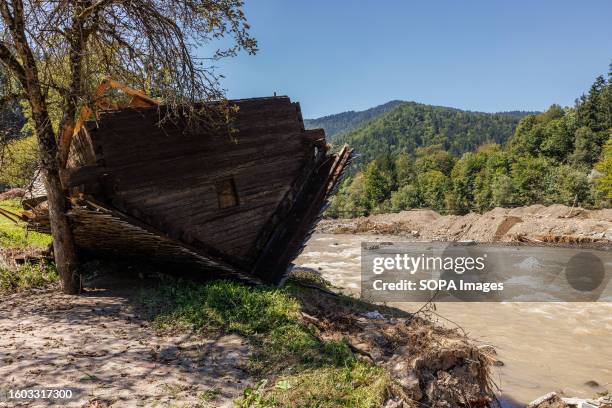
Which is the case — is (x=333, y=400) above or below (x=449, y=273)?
above

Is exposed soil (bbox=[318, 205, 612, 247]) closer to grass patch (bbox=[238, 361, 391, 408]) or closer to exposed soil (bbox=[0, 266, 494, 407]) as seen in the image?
exposed soil (bbox=[0, 266, 494, 407])

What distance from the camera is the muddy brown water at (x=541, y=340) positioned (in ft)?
26.8

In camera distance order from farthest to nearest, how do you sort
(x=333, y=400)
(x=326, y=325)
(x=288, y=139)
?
(x=288, y=139), (x=326, y=325), (x=333, y=400)

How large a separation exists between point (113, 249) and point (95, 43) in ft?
14.0

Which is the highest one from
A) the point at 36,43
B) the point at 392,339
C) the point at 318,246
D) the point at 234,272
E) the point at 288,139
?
the point at 36,43

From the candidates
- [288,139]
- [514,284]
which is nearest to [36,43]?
[288,139]

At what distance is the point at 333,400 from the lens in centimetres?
448

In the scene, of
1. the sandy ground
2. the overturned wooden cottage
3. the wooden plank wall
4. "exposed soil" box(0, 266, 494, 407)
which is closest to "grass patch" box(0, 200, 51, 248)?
the overturned wooden cottage

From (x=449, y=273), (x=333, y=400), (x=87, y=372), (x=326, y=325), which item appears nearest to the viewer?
(x=333, y=400)

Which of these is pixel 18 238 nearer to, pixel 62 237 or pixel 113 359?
pixel 62 237

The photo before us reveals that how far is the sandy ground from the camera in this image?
453cm

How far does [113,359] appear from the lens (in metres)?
5.30

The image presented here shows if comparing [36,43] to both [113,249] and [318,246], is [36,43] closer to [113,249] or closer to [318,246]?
[113,249]

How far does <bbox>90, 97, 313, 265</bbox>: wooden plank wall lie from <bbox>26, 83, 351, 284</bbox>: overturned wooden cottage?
0.8 inches
